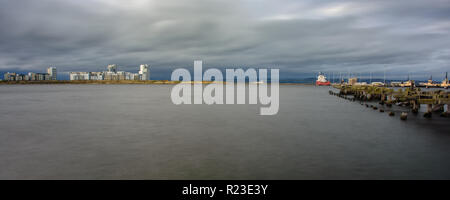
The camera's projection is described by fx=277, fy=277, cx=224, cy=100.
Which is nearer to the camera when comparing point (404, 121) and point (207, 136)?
point (207, 136)

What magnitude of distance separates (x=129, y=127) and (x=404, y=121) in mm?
18514

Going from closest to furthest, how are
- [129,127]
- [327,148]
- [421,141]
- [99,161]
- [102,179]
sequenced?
[102,179], [99,161], [327,148], [421,141], [129,127]

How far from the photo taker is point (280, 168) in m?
8.89

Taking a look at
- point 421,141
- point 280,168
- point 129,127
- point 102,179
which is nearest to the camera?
point 102,179
